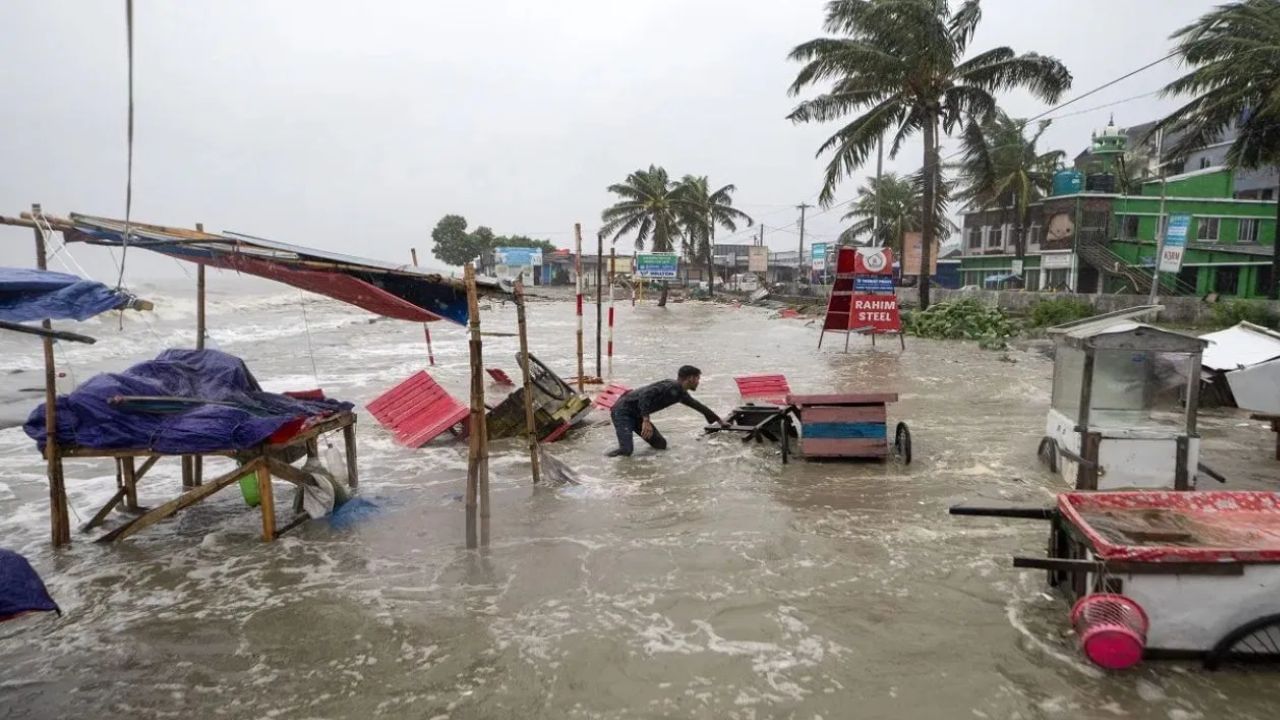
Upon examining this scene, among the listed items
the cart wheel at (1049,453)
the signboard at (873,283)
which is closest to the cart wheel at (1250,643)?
the cart wheel at (1049,453)

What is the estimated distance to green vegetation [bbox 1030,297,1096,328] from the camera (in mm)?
22734

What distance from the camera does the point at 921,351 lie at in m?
21.0

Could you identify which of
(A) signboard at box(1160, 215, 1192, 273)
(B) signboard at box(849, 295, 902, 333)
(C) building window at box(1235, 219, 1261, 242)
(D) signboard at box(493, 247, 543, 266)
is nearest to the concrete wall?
(A) signboard at box(1160, 215, 1192, 273)

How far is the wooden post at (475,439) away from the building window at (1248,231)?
41638 millimetres

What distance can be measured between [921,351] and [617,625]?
1832 centimetres

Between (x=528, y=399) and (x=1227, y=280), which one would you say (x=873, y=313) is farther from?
(x=1227, y=280)

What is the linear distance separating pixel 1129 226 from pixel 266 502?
1567 inches

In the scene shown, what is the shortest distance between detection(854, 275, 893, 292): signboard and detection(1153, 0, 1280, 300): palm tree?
938 centimetres

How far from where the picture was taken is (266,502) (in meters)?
6.05

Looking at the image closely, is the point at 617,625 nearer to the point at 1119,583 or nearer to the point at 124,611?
the point at 1119,583

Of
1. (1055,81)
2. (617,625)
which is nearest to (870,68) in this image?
(1055,81)

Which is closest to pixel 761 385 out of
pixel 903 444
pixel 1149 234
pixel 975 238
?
pixel 903 444

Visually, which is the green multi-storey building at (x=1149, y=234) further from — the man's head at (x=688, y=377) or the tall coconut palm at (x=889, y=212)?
the man's head at (x=688, y=377)

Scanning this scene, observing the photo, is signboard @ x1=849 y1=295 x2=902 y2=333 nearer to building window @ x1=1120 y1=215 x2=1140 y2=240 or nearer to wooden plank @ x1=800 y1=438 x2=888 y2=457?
wooden plank @ x1=800 y1=438 x2=888 y2=457
